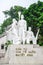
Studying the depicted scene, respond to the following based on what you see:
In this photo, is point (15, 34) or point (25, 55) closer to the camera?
point (25, 55)

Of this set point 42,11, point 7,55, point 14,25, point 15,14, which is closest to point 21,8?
point 15,14

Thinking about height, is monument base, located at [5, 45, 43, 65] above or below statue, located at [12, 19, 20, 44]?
below

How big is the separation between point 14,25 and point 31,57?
12.7 feet

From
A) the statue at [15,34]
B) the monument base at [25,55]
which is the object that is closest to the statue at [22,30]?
the statue at [15,34]

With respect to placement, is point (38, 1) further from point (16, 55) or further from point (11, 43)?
point (16, 55)

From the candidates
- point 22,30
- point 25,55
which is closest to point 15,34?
point 22,30

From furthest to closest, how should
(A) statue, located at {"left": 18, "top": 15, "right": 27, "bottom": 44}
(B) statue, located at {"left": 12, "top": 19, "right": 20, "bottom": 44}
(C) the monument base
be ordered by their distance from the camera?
(A) statue, located at {"left": 18, "top": 15, "right": 27, "bottom": 44} < (B) statue, located at {"left": 12, "top": 19, "right": 20, "bottom": 44} < (C) the monument base

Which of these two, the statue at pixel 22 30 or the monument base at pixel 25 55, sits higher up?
the statue at pixel 22 30

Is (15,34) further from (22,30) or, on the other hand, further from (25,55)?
(25,55)

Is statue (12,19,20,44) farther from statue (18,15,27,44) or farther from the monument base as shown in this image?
the monument base

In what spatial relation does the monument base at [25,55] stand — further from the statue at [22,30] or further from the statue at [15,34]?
the statue at [22,30]

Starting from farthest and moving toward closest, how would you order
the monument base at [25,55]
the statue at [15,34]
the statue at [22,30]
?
1. the statue at [22,30]
2. the statue at [15,34]
3. the monument base at [25,55]

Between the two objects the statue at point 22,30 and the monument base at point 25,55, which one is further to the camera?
the statue at point 22,30

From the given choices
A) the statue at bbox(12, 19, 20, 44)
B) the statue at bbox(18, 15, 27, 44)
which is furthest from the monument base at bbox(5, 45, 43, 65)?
the statue at bbox(18, 15, 27, 44)
